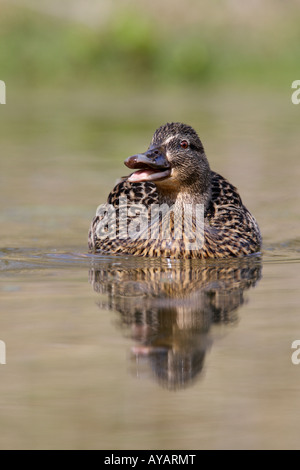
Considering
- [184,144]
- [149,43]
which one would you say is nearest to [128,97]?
[149,43]

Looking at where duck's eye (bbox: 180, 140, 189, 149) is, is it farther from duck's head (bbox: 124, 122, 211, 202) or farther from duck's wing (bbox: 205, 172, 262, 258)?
duck's wing (bbox: 205, 172, 262, 258)

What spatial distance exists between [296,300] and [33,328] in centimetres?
194

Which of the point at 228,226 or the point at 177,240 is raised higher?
the point at 228,226

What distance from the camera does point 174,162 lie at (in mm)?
9156

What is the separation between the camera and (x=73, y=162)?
1568 cm

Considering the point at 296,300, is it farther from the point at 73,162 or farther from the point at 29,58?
the point at 29,58

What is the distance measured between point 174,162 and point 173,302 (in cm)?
196

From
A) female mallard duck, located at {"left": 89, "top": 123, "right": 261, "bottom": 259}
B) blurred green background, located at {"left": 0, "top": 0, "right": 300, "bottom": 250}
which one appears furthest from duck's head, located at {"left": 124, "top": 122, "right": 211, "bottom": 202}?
blurred green background, located at {"left": 0, "top": 0, "right": 300, "bottom": 250}

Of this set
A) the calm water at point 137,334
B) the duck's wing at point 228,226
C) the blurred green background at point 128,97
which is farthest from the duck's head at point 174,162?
the blurred green background at point 128,97

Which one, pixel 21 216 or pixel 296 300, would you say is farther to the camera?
pixel 21 216

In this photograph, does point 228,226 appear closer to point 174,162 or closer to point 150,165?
point 174,162

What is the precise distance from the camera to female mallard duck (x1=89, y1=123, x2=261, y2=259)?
916 centimetres
